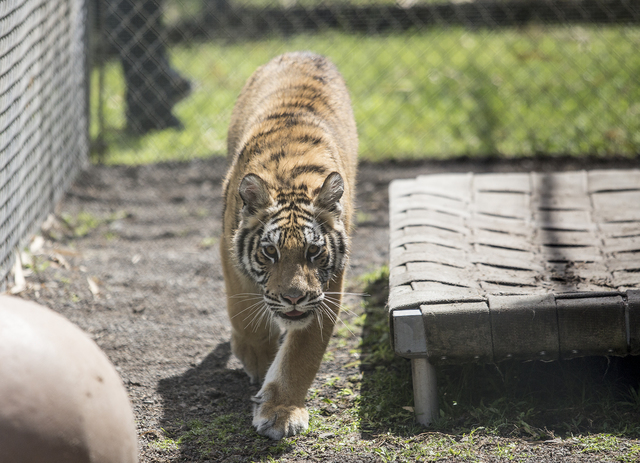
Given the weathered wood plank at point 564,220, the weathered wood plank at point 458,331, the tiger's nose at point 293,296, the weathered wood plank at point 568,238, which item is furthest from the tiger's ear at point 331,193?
the weathered wood plank at point 564,220

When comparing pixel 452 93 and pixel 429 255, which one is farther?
pixel 452 93

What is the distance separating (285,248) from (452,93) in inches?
206

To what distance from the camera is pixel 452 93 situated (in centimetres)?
751

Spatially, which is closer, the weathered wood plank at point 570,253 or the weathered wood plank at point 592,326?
the weathered wood plank at point 592,326

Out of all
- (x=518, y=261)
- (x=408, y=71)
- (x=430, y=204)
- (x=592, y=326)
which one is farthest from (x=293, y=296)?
(x=408, y=71)

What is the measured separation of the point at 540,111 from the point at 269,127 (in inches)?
171

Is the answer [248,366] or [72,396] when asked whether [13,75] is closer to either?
[248,366]

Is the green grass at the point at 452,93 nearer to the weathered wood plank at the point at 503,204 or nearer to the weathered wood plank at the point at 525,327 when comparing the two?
the weathered wood plank at the point at 503,204

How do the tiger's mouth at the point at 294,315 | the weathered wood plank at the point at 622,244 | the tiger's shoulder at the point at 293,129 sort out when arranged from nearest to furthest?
the tiger's mouth at the point at 294,315 → the tiger's shoulder at the point at 293,129 → the weathered wood plank at the point at 622,244

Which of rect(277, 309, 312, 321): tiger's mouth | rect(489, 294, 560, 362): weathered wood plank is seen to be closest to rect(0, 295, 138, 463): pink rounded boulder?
Result: rect(277, 309, 312, 321): tiger's mouth

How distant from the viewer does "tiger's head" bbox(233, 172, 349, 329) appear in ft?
9.21

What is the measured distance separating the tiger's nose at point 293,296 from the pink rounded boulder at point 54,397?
838 millimetres

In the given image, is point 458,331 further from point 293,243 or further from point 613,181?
point 613,181

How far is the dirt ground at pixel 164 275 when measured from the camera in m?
3.22
